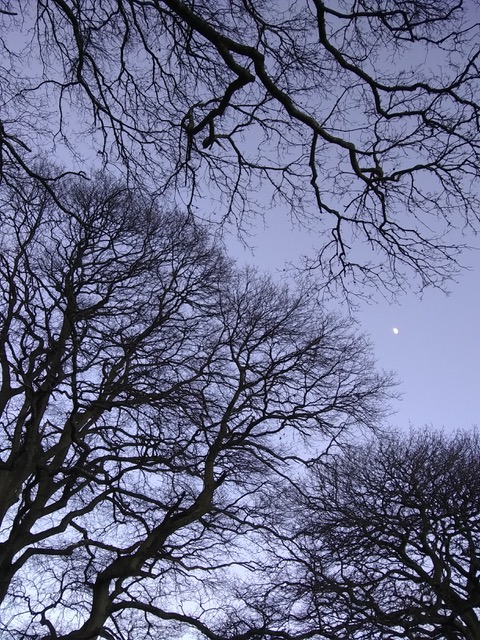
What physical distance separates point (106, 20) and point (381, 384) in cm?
909

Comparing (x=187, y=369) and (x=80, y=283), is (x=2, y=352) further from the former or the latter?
(x=187, y=369)

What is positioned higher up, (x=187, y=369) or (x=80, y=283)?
(x=80, y=283)

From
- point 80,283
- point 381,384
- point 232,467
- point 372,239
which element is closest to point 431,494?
point 381,384

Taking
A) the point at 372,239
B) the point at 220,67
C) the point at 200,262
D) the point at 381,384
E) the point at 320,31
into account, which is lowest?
the point at 372,239

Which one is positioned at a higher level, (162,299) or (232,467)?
(162,299)

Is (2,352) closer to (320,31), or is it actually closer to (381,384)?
(381,384)

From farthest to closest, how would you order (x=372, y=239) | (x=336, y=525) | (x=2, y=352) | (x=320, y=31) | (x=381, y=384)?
(x=336, y=525) < (x=381, y=384) < (x=2, y=352) < (x=372, y=239) < (x=320, y=31)

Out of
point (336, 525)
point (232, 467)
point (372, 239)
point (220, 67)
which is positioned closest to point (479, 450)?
point (336, 525)

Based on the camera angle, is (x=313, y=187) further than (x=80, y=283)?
No

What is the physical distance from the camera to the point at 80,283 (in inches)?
455

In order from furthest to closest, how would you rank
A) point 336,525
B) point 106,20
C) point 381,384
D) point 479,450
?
point 479,450, point 336,525, point 381,384, point 106,20

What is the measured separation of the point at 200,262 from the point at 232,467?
12.8ft

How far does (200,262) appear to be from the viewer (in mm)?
12523

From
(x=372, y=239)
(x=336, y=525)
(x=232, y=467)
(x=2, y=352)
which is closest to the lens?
(x=372, y=239)
